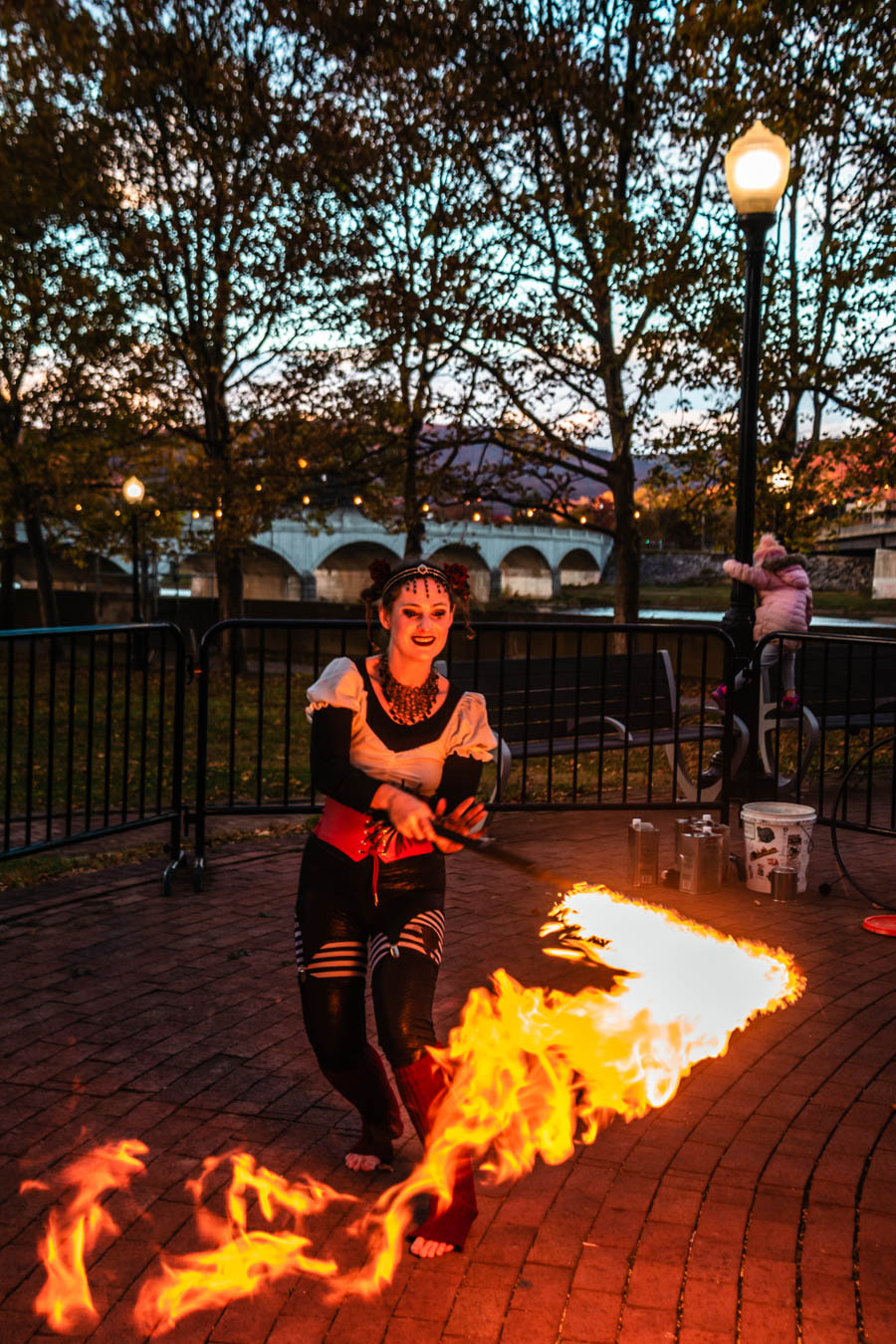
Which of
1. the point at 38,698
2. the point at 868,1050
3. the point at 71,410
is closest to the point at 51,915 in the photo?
the point at 868,1050

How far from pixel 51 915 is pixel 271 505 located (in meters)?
14.3

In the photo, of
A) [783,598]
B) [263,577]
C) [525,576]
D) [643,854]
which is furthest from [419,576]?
[525,576]

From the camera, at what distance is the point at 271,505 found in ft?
64.4

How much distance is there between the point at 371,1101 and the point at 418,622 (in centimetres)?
145

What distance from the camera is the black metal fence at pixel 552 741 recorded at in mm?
6852

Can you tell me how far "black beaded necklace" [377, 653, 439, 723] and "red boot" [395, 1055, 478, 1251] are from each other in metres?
1.01

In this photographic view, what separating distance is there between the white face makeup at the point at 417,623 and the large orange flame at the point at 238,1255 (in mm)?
1535

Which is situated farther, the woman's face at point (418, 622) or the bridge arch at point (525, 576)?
the bridge arch at point (525, 576)

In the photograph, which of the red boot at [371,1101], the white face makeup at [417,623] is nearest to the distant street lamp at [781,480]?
the white face makeup at [417,623]

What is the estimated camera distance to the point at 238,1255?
3.03 m

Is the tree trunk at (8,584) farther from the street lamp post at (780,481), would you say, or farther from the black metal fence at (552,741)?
the street lamp post at (780,481)

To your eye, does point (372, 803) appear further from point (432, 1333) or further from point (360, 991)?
point (432, 1333)

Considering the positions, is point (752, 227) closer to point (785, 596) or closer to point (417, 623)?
point (785, 596)

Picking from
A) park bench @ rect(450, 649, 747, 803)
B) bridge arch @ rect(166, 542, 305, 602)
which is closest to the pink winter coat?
park bench @ rect(450, 649, 747, 803)
